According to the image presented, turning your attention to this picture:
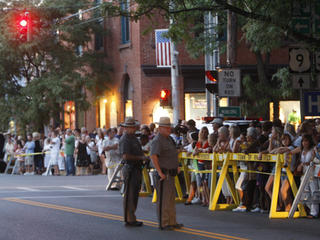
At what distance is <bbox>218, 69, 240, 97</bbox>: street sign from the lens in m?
19.2

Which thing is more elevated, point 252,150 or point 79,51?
point 79,51

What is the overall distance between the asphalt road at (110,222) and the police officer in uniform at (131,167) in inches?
17.1

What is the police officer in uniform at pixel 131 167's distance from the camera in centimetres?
1283

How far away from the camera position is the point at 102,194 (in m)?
19.3

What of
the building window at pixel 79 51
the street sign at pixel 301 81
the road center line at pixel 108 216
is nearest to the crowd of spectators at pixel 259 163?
the street sign at pixel 301 81

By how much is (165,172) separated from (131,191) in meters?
0.81

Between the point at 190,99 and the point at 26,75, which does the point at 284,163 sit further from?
the point at 26,75

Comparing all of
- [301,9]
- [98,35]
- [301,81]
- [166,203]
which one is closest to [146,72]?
[98,35]

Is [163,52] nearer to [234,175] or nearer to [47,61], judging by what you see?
[47,61]

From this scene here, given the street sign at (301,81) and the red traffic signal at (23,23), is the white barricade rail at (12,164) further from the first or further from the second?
the street sign at (301,81)

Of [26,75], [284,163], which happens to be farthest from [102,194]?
[26,75]

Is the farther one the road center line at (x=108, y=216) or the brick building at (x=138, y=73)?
the brick building at (x=138, y=73)

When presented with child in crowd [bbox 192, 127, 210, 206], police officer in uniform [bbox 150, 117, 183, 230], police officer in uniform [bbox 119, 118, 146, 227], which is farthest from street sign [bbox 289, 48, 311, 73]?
police officer in uniform [bbox 119, 118, 146, 227]

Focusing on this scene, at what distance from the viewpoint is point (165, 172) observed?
41.0 ft
